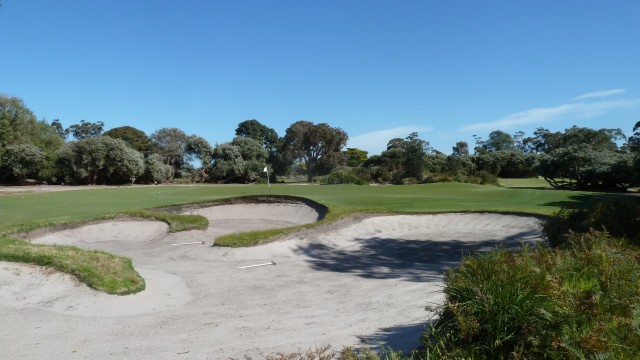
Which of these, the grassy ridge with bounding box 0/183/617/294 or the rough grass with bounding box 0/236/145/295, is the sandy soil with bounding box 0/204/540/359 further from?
the grassy ridge with bounding box 0/183/617/294

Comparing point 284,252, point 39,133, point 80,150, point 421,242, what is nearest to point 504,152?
point 421,242

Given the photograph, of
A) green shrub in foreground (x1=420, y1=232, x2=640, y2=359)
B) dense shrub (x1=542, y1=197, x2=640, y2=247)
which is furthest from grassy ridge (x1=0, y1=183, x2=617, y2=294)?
dense shrub (x1=542, y1=197, x2=640, y2=247)

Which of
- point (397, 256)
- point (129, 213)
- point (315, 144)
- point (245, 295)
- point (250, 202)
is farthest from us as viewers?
point (315, 144)

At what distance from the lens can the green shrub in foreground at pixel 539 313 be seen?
3201 mm

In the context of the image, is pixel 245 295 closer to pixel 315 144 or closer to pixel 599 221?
pixel 599 221

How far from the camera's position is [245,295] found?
10477 millimetres

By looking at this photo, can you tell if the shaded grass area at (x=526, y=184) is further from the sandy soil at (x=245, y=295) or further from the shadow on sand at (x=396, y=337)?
the shadow on sand at (x=396, y=337)

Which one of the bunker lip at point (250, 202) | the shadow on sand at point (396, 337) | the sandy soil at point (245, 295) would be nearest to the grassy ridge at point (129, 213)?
the sandy soil at point (245, 295)

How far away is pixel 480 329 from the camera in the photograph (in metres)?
3.58

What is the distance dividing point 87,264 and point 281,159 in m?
69.8

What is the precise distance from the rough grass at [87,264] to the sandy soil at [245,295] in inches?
9.3

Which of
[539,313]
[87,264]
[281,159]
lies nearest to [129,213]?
[87,264]

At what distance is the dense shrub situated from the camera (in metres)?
8.39

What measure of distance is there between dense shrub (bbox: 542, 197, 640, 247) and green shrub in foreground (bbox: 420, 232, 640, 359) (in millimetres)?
4613
